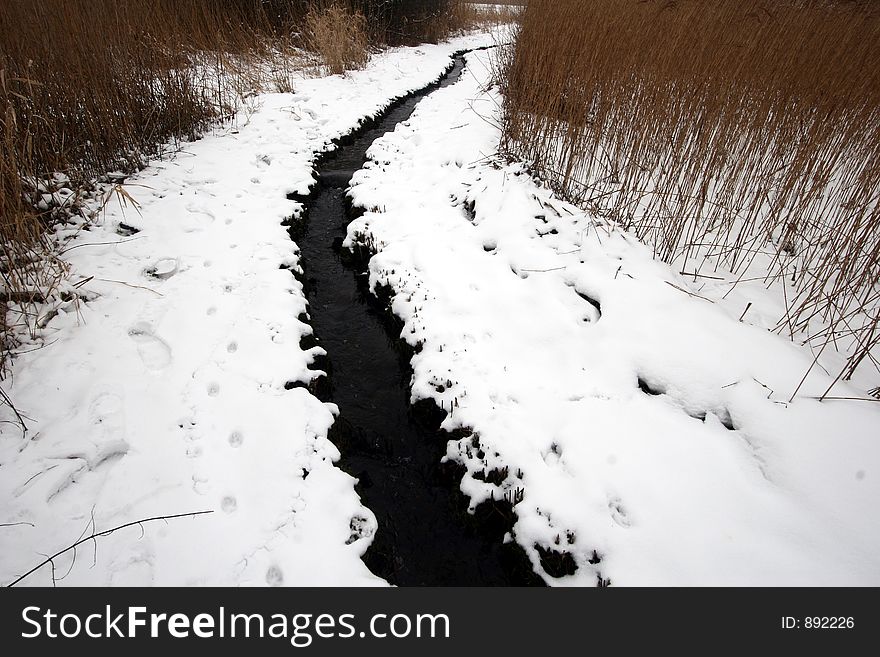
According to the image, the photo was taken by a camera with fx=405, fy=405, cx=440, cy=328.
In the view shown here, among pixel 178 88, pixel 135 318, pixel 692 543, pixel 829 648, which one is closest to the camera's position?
pixel 829 648

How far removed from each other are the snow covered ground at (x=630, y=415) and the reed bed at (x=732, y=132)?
0.40 meters

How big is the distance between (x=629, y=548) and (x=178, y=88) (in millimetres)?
7121

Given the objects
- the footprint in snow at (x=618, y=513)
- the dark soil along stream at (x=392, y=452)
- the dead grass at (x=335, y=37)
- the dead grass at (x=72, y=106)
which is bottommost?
the dark soil along stream at (x=392, y=452)

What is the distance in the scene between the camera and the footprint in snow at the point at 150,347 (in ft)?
8.78

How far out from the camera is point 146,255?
356 cm

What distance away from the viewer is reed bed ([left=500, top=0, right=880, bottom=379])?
2875 millimetres

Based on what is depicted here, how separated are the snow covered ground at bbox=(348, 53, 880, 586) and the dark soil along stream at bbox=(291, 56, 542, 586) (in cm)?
15

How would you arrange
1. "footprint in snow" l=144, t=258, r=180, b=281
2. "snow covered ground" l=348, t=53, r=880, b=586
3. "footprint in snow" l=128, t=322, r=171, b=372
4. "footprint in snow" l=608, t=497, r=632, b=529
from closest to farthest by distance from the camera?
"snow covered ground" l=348, t=53, r=880, b=586
"footprint in snow" l=608, t=497, r=632, b=529
"footprint in snow" l=128, t=322, r=171, b=372
"footprint in snow" l=144, t=258, r=180, b=281

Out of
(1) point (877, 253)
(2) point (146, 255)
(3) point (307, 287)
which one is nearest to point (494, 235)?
(3) point (307, 287)

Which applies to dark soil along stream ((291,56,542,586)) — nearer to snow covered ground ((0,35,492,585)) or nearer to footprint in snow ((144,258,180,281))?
snow covered ground ((0,35,492,585))

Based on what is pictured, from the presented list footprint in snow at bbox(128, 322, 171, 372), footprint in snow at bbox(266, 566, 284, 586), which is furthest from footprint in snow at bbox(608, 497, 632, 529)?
footprint in snow at bbox(128, 322, 171, 372)

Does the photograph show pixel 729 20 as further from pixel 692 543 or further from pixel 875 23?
pixel 692 543

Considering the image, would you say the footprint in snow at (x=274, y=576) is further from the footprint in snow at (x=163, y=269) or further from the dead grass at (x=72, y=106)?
the footprint in snow at (x=163, y=269)

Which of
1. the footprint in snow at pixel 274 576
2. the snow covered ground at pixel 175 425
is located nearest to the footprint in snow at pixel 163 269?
the snow covered ground at pixel 175 425
